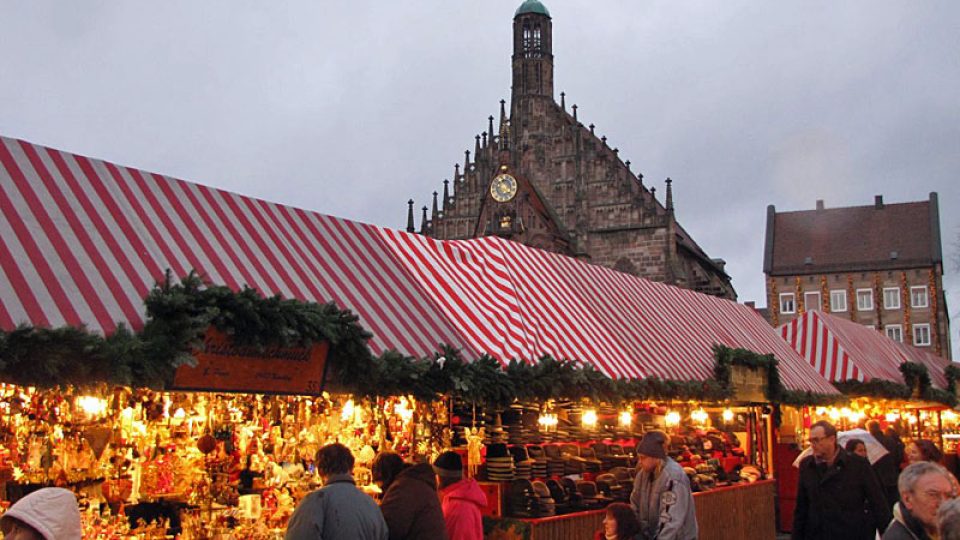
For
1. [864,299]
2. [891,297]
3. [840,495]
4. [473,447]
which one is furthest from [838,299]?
[840,495]

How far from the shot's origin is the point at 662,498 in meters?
6.91

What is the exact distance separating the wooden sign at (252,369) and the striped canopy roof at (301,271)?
18.7 inches

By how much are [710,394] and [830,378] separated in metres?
7.49

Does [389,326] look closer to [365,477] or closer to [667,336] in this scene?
[365,477]

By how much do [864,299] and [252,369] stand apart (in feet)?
161

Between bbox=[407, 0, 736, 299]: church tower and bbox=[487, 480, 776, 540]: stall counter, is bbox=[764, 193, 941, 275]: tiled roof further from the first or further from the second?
bbox=[487, 480, 776, 540]: stall counter

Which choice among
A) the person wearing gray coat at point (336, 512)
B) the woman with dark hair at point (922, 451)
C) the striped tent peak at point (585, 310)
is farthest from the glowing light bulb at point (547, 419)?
the person wearing gray coat at point (336, 512)

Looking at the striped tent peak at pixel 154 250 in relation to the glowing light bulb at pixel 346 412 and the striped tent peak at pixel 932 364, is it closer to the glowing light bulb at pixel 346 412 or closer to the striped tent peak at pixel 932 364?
the glowing light bulb at pixel 346 412

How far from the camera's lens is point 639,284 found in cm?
1369

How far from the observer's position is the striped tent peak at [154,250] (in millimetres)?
5953

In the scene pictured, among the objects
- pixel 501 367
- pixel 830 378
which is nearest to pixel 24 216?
pixel 501 367

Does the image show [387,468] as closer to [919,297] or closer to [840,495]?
[840,495]

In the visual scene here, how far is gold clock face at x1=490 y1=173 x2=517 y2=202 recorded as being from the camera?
4138 cm

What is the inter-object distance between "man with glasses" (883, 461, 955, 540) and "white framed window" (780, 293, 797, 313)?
4952 cm
